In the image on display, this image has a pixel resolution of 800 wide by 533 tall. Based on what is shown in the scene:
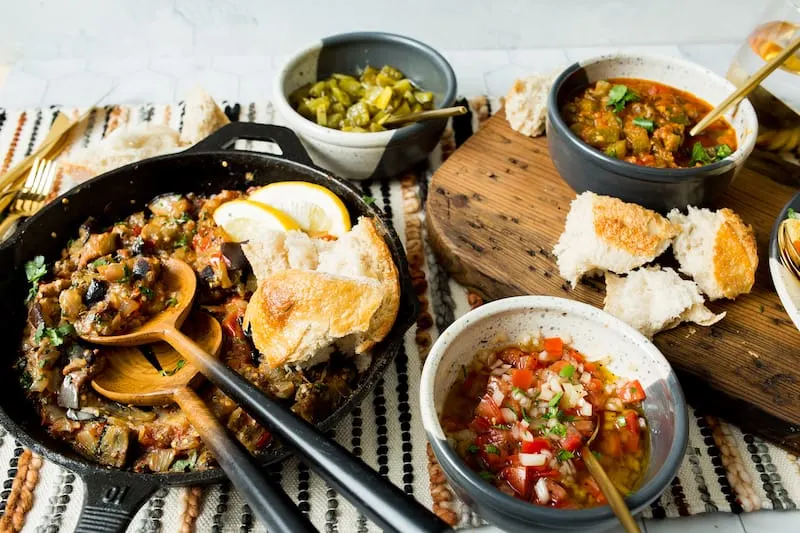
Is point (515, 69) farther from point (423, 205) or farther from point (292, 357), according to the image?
point (292, 357)

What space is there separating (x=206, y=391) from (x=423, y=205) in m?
1.41

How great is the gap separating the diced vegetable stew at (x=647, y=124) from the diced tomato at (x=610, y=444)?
122cm

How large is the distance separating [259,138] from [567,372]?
165 centimetres

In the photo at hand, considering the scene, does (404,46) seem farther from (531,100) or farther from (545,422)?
(545,422)

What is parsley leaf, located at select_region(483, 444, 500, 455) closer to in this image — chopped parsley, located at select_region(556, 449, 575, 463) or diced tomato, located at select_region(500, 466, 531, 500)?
diced tomato, located at select_region(500, 466, 531, 500)

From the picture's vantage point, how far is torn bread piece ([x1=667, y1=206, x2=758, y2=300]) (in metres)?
2.56

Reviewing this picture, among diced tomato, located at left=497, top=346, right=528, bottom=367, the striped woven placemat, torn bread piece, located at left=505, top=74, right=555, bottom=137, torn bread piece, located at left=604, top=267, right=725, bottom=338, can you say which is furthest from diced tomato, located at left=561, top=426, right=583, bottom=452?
torn bread piece, located at left=505, top=74, right=555, bottom=137

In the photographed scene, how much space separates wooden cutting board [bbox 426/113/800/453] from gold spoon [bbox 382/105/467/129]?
0.64 feet

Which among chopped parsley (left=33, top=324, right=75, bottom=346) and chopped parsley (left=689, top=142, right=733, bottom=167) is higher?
chopped parsley (left=689, top=142, right=733, bottom=167)

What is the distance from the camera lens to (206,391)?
2355mm

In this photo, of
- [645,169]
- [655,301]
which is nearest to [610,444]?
[655,301]

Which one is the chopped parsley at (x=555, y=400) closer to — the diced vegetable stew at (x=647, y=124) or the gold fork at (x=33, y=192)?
the diced vegetable stew at (x=647, y=124)

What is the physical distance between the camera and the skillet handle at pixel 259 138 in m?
2.92

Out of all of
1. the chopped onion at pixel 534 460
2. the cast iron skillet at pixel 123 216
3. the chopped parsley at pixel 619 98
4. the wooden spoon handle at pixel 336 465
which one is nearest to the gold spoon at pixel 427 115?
the cast iron skillet at pixel 123 216
